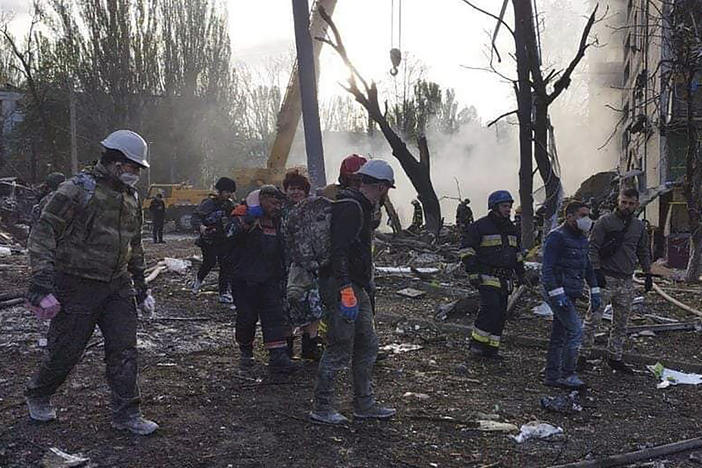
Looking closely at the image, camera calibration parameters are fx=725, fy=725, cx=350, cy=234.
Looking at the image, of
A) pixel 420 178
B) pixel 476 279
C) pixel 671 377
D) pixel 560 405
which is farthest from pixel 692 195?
pixel 560 405

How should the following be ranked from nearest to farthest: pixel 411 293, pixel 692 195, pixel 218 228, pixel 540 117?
1. pixel 218 228
2. pixel 411 293
3. pixel 540 117
4. pixel 692 195

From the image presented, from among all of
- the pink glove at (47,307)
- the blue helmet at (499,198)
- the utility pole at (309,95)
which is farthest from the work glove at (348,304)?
the utility pole at (309,95)

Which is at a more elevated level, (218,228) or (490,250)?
(218,228)

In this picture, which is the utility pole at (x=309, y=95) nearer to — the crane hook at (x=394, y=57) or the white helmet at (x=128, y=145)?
the white helmet at (x=128, y=145)

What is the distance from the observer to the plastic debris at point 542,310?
30.6 ft

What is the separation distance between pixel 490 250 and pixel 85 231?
394 centimetres

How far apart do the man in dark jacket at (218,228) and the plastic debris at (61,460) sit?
2498 millimetres

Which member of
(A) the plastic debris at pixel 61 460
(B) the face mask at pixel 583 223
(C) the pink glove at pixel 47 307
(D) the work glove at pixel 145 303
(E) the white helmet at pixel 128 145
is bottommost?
(A) the plastic debris at pixel 61 460

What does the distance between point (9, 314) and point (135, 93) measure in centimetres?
3066

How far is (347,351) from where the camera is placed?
188 inches

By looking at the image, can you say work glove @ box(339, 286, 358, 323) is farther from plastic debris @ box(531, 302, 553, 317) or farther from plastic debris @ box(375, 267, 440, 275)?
plastic debris @ box(375, 267, 440, 275)

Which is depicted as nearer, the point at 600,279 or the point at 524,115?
the point at 600,279

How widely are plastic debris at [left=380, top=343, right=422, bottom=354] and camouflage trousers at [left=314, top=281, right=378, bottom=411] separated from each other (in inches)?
96.0

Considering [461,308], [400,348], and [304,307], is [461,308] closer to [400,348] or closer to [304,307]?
[400,348]
